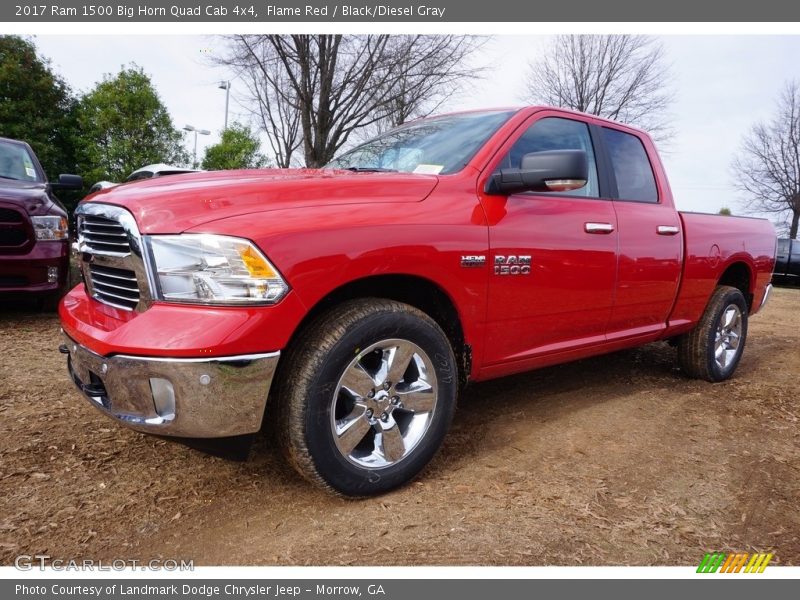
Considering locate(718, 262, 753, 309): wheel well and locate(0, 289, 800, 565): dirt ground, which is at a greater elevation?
locate(718, 262, 753, 309): wheel well

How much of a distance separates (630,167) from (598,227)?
91cm

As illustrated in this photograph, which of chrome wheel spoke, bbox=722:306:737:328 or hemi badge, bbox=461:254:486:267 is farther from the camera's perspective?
chrome wheel spoke, bbox=722:306:737:328

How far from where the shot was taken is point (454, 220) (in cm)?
240

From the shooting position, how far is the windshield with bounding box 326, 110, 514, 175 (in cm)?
274

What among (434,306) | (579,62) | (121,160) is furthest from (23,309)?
(579,62)

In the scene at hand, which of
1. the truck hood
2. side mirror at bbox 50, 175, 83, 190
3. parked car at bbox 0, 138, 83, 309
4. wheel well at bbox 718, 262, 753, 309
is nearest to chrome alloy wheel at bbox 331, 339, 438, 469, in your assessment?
the truck hood

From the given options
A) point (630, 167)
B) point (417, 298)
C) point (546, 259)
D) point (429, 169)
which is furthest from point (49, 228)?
point (630, 167)

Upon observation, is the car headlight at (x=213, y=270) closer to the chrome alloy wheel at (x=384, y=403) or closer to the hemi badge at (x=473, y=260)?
the chrome alloy wheel at (x=384, y=403)

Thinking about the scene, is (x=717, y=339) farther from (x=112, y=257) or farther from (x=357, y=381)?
(x=112, y=257)

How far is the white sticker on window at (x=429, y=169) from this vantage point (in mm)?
2637

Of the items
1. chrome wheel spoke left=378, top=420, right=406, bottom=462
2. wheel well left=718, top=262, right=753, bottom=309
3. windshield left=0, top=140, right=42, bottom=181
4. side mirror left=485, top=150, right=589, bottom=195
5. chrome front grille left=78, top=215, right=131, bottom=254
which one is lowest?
chrome wheel spoke left=378, top=420, right=406, bottom=462

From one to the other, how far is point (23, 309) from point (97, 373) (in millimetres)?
4890

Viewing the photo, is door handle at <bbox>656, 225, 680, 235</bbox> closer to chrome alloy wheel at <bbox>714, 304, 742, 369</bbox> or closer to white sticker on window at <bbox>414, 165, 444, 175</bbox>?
chrome alloy wheel at <bbox>714, 304, 742, 369</bbox>

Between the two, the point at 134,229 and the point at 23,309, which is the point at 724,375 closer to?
the point at 134,229
